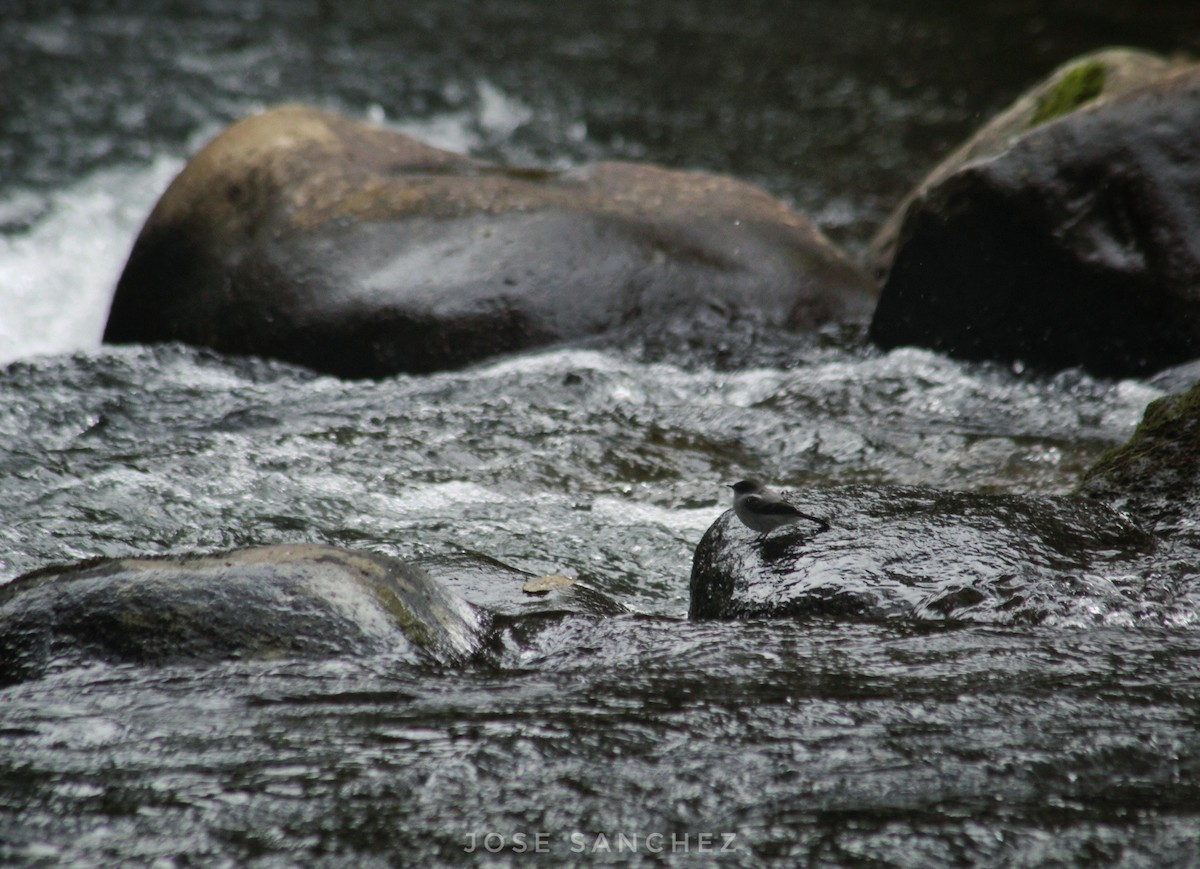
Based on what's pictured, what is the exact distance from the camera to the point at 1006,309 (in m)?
6.11

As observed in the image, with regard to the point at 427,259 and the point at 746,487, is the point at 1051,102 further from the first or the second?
the point at 746,487


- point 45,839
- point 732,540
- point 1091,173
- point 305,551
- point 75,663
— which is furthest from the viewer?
point 1091,173

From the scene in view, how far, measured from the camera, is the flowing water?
2449 millimetres

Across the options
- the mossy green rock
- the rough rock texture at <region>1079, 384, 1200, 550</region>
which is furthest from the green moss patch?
the rough rock texture at <region>1079, 384, 1200, 550</region>

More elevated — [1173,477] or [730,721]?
[1173,477]

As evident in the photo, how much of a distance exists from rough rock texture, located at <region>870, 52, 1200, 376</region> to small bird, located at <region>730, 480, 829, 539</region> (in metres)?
2.79

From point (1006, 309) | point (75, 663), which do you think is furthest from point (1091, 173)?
point (75, 663)

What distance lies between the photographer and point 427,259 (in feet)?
20.7

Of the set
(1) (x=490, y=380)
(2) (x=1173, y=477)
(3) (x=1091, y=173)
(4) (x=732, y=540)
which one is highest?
(3) (x=1091, y=173)

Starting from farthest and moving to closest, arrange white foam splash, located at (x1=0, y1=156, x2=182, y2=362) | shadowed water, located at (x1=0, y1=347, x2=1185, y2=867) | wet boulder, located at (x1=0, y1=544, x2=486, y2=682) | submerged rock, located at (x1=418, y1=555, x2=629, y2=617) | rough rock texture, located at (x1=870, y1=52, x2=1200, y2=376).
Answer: white foam splash, located at (x1=0, y1=156, x2=182, y2=362), rough rock texture, located at (x1=870, y1=52, x2=1200, y2=376), submerged rock, located at (x1=418, y1=555, x2=629, y2=617), wet boulder, located at (x1=0, y1=544, x2=486, y2=682), shadowed water, located at (x1=0, y1=347, x2=1185, y2=867)

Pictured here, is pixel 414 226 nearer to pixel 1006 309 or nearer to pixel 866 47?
pixel 1006 309

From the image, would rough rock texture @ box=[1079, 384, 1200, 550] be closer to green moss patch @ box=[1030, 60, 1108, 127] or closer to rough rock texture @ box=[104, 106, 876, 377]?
rough rock texture @ box=[104, 106, 876, 377]

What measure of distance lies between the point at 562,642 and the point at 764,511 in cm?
72

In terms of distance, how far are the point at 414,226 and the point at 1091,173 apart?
3.22 meters
